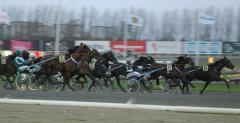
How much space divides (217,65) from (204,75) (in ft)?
2.70

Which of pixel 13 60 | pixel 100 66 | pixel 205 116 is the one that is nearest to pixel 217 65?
pixel 100 66

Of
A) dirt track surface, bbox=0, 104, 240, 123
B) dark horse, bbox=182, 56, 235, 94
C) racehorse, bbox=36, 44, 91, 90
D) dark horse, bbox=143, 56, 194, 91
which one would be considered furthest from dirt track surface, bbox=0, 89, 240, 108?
dark horse, bbox=182, 56, 235, 94

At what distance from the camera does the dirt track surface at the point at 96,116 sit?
991 centimetres

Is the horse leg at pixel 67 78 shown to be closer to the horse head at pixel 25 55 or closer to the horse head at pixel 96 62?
the horse head at pixel 96 62

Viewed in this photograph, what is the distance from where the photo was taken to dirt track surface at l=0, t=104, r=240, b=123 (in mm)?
9914

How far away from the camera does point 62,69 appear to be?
21375mm

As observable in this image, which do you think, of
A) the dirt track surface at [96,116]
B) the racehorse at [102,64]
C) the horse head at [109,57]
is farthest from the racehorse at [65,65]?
the dirt track surface at [96,116]

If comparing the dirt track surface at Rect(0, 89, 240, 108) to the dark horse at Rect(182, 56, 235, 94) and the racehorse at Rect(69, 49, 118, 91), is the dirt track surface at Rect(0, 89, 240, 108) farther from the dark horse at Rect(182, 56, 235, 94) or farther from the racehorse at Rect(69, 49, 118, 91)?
the dark horse at Rect(182, 56, 235, 94)

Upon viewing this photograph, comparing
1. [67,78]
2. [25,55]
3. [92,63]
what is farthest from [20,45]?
[67,78]

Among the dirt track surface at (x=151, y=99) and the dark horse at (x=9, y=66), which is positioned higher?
the dark horse at (x=9, y=66)

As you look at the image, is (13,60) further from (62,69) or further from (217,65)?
(217,65)

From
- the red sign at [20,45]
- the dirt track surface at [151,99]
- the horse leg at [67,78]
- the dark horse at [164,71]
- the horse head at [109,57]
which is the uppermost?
the red sign at [20,45]

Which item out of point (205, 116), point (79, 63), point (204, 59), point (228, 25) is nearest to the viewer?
point (205, 116)

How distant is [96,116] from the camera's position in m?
10.5
